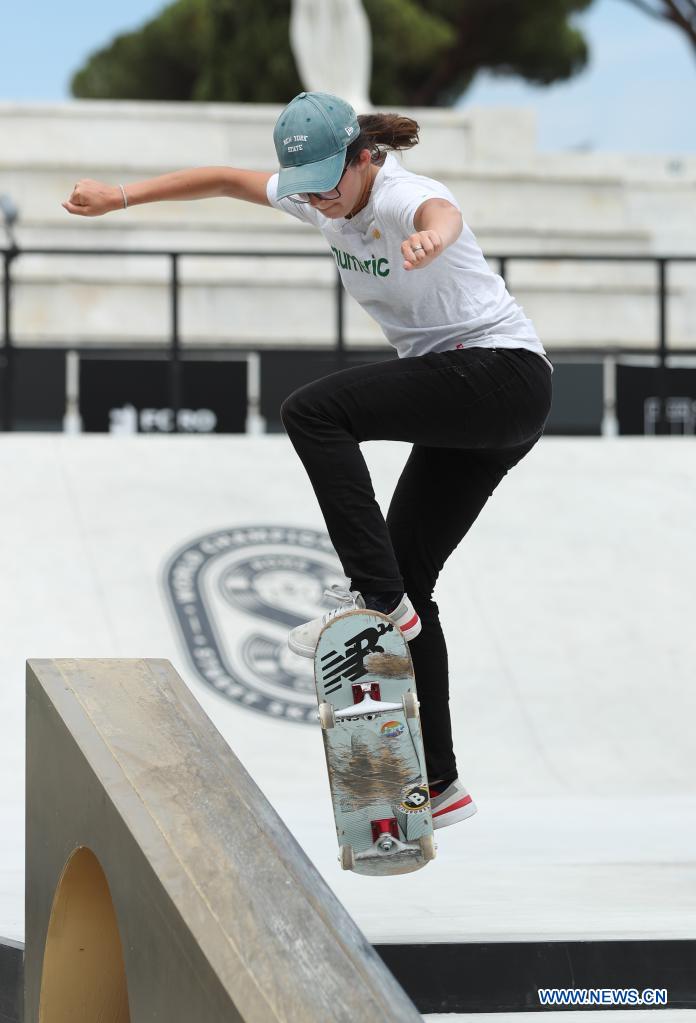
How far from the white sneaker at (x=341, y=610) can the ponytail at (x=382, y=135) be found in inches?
45.1

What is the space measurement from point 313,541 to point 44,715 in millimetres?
4949

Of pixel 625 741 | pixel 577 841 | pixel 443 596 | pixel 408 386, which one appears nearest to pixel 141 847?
pixel 408 386

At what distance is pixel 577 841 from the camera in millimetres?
5105

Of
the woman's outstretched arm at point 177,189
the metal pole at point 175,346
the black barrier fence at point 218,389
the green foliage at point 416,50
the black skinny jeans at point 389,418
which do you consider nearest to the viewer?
the black skinny jeans at point 389,418

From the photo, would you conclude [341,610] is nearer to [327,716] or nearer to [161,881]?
[327,716]

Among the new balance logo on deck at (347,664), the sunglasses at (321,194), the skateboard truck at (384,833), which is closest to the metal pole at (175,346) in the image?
the sunglasses at (321,194)

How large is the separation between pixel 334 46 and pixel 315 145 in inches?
758

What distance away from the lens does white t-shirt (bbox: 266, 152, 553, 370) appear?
3.61 meters

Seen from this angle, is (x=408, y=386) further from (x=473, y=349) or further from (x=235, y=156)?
(x=235, y=156)

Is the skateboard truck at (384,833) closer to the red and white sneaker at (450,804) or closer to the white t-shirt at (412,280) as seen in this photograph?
the red and white sneaker at (450,804)

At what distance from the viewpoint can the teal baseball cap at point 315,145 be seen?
3.56m

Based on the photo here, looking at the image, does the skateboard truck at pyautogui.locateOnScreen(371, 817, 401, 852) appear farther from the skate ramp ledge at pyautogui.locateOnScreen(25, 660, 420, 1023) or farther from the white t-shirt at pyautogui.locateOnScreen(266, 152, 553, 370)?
the white t-shirt at pyautogui.locateOnScreen(266, 152, 553, 370)

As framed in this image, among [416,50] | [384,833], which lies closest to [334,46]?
[416,50]

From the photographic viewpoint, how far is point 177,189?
157 inches
